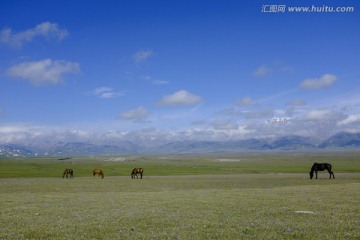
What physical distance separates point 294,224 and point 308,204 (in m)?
7.73

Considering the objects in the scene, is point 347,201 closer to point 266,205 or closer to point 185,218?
point 266,205

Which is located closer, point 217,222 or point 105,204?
point 217,222

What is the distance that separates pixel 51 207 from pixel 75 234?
32.3 feet

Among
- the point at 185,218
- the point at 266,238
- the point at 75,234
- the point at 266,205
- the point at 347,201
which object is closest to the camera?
the point at 266,238

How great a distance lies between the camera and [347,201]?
26.0 metres

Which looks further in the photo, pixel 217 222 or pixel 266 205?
pixel 266 205

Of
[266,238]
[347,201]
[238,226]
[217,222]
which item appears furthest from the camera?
[347,201]

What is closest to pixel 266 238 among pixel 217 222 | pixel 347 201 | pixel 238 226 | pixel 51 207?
pixel 238 226

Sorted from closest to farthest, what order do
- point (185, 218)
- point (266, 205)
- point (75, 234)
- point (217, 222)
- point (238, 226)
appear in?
point (75, 234) → point (238, 226) → point (217, 222) → point (185, 218) → point (266, 205)

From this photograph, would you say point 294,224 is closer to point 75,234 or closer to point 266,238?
point 266,238

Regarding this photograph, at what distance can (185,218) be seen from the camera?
767 inches

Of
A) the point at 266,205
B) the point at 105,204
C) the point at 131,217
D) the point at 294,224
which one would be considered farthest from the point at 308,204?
the point at 105,204

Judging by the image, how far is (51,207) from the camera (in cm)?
2462

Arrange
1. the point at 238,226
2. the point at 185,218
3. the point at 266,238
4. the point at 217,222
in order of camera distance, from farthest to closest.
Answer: the point at 185,218
the point at 217,222
the point at 238,226
the point at 266,238
